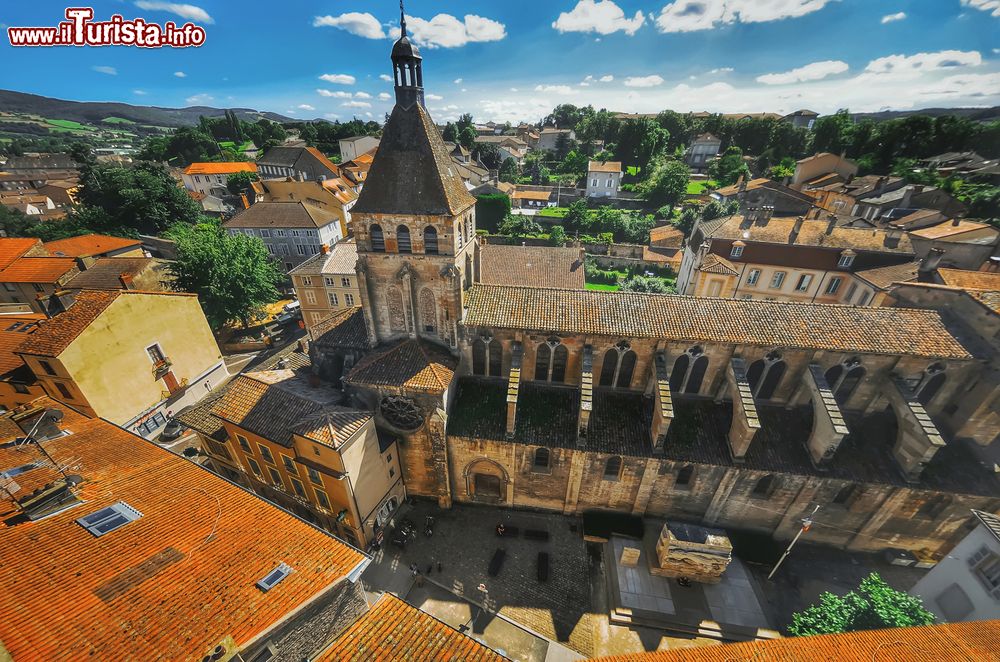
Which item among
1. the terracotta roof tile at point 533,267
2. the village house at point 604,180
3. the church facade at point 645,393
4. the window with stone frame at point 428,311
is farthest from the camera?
the village house at point 604,180

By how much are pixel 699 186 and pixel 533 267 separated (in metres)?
82.2

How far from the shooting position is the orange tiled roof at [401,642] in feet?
37.5

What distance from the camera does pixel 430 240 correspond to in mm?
22438

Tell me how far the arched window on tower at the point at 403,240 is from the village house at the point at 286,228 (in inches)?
1826

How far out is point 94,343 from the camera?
88.5ft

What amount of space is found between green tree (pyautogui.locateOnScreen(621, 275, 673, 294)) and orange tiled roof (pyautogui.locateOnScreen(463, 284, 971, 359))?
103 ft

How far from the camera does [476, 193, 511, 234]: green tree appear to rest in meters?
81.2

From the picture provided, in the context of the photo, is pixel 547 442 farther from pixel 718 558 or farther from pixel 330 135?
pixel 330 135

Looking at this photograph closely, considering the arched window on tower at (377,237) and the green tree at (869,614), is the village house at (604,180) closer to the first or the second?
the arched window on tower at (377,237)

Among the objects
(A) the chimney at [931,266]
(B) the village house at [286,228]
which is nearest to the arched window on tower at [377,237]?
(A) the chimney at [931,266]

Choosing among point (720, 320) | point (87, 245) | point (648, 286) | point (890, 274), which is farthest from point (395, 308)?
point (87, 245)

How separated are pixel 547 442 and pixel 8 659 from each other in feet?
67.8

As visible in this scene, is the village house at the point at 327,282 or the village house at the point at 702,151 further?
the village house at the point at 702,151

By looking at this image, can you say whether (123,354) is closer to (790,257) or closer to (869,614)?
(869,614)
